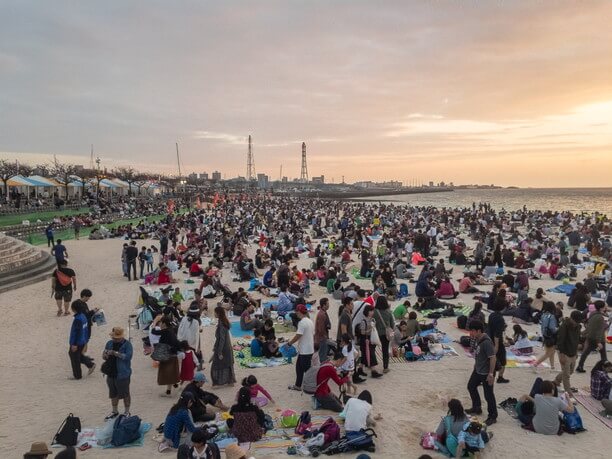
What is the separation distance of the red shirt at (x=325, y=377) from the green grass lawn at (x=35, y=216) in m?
23.8

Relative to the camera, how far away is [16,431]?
632 centimetres

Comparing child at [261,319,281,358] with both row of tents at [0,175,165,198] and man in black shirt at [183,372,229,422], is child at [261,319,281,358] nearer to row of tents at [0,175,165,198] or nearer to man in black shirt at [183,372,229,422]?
man in black shirt at [183,372,229,422]

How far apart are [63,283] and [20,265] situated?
645cm

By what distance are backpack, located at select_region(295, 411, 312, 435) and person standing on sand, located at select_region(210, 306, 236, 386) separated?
6.08 feet

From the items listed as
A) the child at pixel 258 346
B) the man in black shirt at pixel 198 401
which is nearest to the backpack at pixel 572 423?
the man in black shirt at pixel 198 401

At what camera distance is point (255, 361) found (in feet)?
29.8

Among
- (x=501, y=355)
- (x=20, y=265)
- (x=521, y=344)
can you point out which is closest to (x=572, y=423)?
(x=501, y=355)

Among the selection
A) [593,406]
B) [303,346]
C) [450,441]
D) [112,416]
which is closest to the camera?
[450,441]

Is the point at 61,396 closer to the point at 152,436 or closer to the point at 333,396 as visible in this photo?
the point at 152,436

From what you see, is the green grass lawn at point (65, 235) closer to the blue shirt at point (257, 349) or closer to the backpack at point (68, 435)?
the blue shirt at point (257, 349)

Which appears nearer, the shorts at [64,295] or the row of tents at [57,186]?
the shorts at [64,295]

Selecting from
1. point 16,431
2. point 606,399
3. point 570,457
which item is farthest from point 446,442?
→ point 16,431

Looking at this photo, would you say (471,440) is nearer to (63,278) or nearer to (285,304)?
(285,304)

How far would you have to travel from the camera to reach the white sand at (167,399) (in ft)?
19.7
